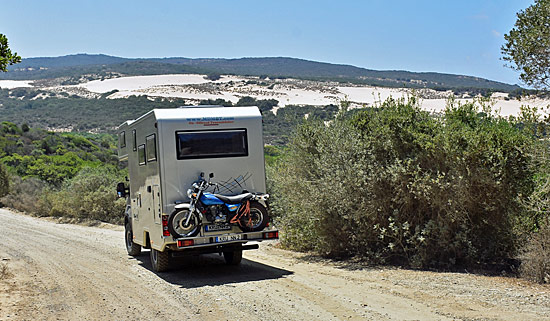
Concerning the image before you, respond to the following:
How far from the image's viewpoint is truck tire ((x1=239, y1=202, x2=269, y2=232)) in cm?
1032

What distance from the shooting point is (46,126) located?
2709 inches

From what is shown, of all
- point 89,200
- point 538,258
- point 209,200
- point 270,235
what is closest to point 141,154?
point 209,200

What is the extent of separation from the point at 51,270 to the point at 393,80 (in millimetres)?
76886

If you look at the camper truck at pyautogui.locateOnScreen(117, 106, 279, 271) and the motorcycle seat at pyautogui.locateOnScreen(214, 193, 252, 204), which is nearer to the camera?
the camper truck at pyautogui.locateOnScreen(117, 106, 279, 271)

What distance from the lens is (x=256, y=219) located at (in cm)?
1042

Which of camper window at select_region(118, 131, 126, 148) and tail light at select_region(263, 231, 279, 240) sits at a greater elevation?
camper window at select_region(118, 131, 126, 148)

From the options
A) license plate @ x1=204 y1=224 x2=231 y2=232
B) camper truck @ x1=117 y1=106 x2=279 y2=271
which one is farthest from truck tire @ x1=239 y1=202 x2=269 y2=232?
license plate @ x1=204 y1=224 x2=231 y2=232

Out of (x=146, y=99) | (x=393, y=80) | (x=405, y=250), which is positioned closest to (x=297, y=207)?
(x=405, y=250)

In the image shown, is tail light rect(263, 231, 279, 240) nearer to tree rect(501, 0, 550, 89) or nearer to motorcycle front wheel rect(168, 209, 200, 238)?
motorcycle front wheel rect(168, 209, 200, 238)

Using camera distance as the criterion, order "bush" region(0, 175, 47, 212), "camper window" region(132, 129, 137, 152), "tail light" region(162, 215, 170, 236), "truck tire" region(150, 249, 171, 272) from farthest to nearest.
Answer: "bush" region(0, 175, 47, 212) < "camper window" region(132, 129, 137, 152) < "truck tire" region(150, 249, 171, 272) < "tail light" region(162, 215, 170, 236)

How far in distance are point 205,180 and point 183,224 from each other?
34.7 inches

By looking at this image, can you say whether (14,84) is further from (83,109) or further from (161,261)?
(161,261)

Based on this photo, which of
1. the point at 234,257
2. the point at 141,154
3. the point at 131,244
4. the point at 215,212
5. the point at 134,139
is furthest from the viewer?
the point at 131,244

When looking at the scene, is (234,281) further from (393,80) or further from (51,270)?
(393,80)
